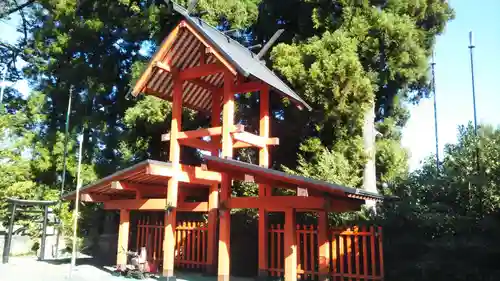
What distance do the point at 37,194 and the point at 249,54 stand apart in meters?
11.8

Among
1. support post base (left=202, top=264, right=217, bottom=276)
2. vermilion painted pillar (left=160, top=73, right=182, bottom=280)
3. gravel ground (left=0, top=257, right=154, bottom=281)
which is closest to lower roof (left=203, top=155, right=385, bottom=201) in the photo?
vermilion painted pillar (left=160, top=73, right=182, bottom=280)

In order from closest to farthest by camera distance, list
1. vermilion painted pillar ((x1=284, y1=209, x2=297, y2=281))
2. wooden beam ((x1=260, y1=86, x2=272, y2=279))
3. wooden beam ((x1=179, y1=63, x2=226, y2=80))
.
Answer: vermilion painted pillar ((x1=284, y1=209, x2=297, y2=281)), wooden beam ((x1=260, y1=86, x2=272, y2=279)), wooden beam ((x1=179, y1=63, x2=226, y2=80))

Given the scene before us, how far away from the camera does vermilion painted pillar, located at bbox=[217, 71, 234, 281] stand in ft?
32.7

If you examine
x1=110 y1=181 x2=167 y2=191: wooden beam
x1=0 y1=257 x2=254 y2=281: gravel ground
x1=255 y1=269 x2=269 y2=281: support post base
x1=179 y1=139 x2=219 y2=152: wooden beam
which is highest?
x1=179 y1=139 x2=219 y2=152: wooden beam

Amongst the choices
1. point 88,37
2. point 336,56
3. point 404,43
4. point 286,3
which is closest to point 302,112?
point 336,56

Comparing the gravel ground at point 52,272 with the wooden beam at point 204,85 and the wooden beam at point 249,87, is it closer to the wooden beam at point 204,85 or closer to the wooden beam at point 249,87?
the wooden beam at point 204,85

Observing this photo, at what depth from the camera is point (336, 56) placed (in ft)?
43.3

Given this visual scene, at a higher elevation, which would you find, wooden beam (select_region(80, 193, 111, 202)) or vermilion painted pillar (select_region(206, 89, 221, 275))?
wooden beam (select_region(80, 193, 111, 202))

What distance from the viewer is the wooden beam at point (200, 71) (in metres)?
11.1

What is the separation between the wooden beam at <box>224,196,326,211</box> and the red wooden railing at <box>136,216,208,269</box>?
3.28 m

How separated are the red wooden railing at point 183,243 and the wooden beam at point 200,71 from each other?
4679 millimetres

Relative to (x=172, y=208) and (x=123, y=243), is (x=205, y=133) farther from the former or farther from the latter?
(x=123, y=243)

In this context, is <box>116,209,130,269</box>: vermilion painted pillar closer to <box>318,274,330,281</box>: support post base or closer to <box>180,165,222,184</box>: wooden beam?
<box>180,165,222,184</box>: wooden beam

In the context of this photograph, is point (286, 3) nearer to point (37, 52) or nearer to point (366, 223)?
point (366, 223)
